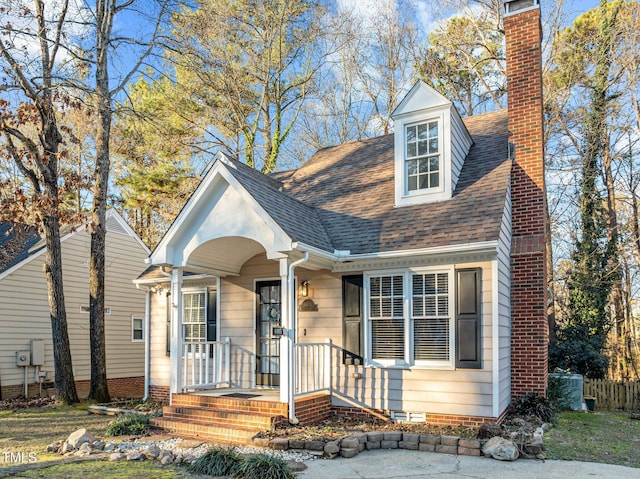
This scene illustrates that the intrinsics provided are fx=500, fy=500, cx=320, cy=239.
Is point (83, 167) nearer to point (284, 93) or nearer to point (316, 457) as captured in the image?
point (284, 93)

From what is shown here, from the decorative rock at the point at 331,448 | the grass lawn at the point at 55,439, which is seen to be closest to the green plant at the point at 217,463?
the grass lawn at the point at 55,439

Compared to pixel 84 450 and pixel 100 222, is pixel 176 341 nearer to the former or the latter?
pixel 84 450

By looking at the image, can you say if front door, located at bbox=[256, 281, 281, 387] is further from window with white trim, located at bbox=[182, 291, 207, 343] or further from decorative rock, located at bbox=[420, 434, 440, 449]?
decorative rock, located at bbox=[420, 434, 440, 449]

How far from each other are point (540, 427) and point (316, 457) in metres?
3.62

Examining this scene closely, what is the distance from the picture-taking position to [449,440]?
21.8 ft

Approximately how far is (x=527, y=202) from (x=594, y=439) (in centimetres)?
420

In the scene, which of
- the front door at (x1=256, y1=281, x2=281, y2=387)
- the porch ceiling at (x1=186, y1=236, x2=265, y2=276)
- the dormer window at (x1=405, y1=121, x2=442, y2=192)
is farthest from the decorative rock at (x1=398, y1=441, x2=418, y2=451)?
the dormer window at (x1=405, y1=121, x2=442, y2=192)

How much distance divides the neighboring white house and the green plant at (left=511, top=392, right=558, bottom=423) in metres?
12.4

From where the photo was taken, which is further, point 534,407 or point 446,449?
point 534,407

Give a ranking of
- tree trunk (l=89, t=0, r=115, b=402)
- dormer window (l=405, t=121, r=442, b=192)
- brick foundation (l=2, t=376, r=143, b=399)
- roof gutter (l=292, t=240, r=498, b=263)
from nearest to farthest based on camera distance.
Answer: roof gutter (l=292, t=240, r=498, b=263) → dormer window (l=405, t=121, r=442, b=192) → tree trunk (l=89, t=0, r=115, b=402) → brick foundation (l=2, t=376, r=143, b=399)

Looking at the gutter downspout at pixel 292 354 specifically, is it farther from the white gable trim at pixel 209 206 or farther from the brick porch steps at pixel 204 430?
the brick porch steps at pixel 204 430

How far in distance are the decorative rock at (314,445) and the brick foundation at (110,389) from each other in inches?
410

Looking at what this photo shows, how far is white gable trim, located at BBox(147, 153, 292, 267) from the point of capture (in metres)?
8.01

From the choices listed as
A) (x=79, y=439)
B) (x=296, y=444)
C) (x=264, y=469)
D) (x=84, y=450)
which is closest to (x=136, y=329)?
(x=79, y=439)
